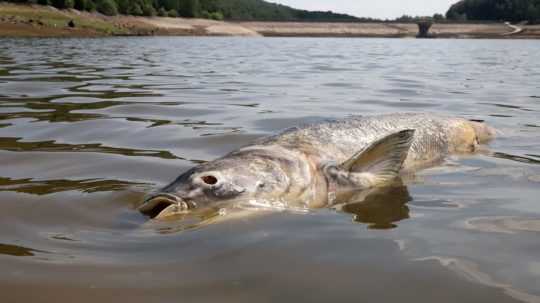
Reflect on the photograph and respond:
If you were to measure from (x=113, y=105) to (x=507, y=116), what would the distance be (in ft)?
18.6

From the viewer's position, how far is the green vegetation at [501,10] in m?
116

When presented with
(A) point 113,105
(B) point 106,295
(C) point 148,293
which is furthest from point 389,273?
(A) point 113,105

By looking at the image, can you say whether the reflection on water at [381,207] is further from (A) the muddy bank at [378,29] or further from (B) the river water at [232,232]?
(A) the muddy bank at [378,29]

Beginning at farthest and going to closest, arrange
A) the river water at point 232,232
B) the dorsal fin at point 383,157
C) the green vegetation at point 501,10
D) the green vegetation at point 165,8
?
the green vegetation at point 501,10 → the green vegetation at point 165,8 → the dorsal fin at point 383,157 → the river water at point 232,232

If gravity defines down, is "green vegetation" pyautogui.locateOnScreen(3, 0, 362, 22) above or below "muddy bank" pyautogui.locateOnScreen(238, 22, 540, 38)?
above

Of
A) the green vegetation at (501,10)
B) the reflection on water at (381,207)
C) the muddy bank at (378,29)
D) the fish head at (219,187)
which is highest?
the green vegetation at (501,10)

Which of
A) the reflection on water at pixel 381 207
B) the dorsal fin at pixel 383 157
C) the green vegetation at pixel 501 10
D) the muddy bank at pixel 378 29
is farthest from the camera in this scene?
the green vegetation at pixel 501 10

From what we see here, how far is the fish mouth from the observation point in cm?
353

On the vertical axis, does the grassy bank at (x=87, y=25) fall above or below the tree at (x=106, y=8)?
below

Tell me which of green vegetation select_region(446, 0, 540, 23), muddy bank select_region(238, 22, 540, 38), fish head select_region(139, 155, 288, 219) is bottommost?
muddy bank select_region(238, 22, 540, 38)

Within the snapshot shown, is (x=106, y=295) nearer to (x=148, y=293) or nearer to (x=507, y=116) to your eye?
(x=148, y=293)

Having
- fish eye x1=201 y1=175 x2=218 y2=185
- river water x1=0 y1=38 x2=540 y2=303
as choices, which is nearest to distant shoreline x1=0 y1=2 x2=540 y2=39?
river water x1=0 y1=38 x2=540 y2=303

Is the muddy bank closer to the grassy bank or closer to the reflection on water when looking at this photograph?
the grassy bank

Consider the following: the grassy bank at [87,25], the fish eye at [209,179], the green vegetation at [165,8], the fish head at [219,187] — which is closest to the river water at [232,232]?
the fish head at [219,187]
